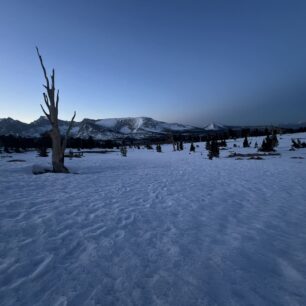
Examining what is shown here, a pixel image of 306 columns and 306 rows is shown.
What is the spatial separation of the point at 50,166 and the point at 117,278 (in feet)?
44.1

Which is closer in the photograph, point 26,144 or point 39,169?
point 39,169

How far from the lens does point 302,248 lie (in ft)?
13.5

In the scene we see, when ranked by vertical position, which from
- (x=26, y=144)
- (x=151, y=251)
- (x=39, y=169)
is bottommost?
(x=151, y=251)

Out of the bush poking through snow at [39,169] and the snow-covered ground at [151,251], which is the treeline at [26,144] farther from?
the snow-covered ground at [151,251]

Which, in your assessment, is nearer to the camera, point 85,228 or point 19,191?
point 85,228

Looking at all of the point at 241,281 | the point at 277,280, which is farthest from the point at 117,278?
the point at 277,280

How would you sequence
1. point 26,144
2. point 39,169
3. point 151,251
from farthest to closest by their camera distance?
point 26,144
point 39,169
point 151,251

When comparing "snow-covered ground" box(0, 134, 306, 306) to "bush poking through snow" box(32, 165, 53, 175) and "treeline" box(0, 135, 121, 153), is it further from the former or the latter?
"treeline" box(0, 135, 121, 153)

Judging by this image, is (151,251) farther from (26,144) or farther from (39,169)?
(26,144)

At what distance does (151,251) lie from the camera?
3965mm

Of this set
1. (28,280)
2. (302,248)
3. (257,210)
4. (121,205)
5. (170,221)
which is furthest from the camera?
(121,205)

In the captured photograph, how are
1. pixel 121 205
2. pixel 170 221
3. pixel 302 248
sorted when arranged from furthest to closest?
1. pixel 121 205
2. pixel 170 221
3. pixel 302 248

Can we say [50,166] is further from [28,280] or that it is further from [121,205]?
[28,280]

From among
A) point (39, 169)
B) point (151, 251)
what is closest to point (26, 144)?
point (39, 169)
